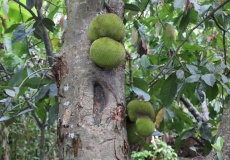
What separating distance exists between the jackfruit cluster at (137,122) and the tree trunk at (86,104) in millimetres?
55

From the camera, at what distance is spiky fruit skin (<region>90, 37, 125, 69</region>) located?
0.87m

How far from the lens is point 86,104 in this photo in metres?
0.85

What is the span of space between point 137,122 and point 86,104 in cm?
17

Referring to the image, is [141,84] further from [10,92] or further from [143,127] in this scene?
[10,92]

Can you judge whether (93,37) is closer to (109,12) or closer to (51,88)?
(109,12)

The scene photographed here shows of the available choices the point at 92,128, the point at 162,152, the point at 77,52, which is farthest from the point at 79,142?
the point at 162,152

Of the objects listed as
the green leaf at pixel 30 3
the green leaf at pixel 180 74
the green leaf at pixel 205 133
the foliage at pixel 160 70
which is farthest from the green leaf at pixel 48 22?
the green leaf at pixel 205 133

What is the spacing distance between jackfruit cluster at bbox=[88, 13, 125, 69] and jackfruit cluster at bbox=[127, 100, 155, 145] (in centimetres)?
14

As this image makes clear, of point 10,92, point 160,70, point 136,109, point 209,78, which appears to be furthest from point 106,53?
point 160,70

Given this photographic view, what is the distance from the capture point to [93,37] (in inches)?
36.6

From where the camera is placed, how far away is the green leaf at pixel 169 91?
1262 mm

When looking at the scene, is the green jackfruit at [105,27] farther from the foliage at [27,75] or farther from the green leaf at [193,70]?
the green leaf at [193,70]

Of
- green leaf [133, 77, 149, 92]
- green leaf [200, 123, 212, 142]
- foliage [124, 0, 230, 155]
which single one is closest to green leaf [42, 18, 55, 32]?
foliage [124, 0, 230, 155]

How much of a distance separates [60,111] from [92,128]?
0.40 feet
